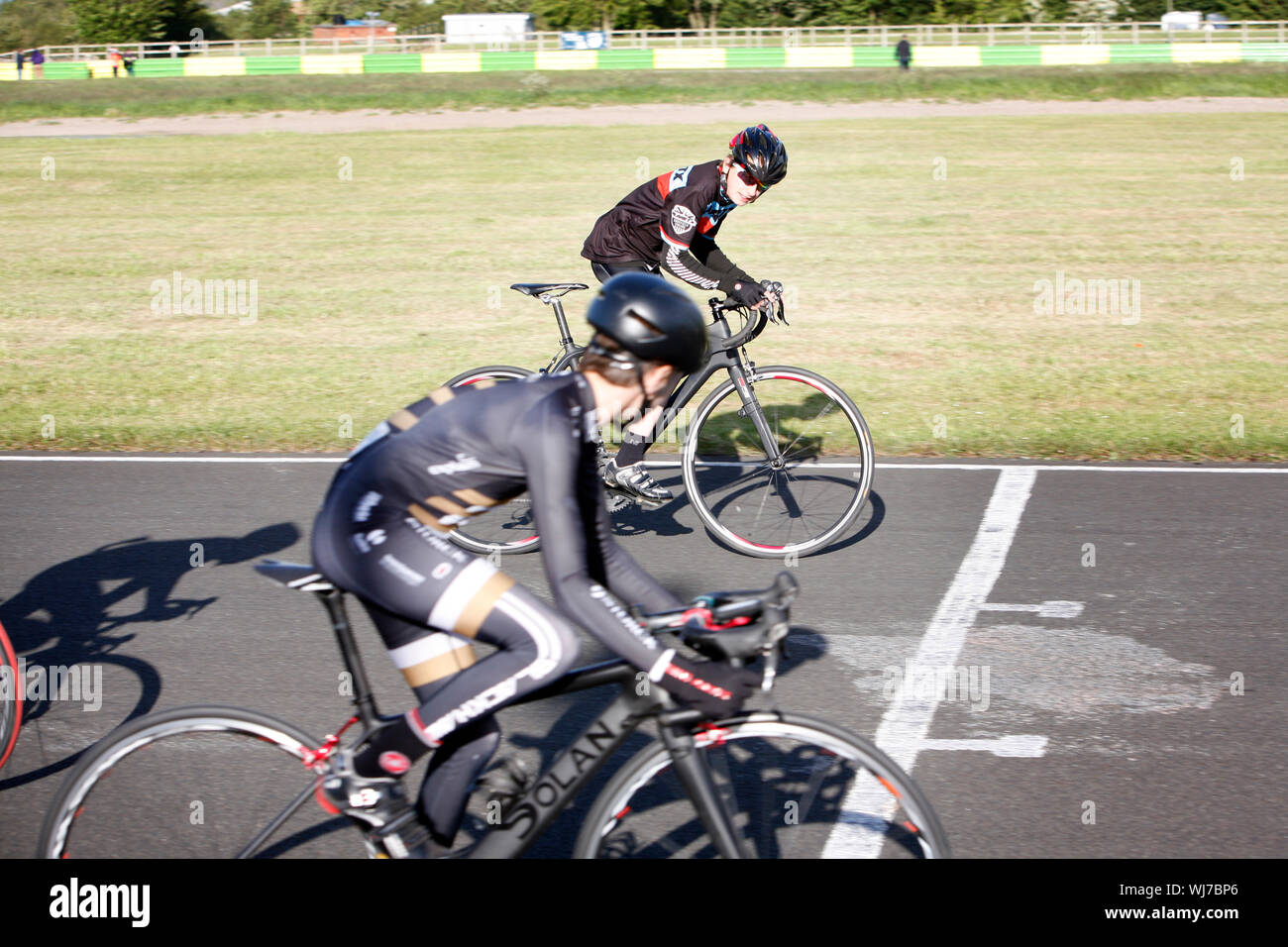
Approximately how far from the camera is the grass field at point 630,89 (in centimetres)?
3978

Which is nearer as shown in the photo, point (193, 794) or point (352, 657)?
point (352, 657)

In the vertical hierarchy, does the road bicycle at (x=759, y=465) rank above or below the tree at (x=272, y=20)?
below

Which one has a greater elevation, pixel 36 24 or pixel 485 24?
pixel 36 24

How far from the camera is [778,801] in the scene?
12.2 ft

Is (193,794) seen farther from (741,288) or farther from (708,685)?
(741,288)

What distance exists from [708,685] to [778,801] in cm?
93

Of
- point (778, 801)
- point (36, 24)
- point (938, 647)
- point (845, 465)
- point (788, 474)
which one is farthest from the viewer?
point (36, 24)

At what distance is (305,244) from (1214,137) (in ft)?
71.5

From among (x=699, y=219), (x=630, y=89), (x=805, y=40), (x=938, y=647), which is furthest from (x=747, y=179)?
(x=805, y=40)

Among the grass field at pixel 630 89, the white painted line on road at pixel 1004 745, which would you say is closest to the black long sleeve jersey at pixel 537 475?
the white painted line on road at pixel 1004 745

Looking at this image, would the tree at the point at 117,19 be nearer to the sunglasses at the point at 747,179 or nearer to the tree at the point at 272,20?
the tree at the point at 272,20

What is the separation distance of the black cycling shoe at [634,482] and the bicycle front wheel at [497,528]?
52 centimetres

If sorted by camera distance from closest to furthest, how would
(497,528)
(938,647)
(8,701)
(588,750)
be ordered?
(588,750) → (8,701) → (938,647) → (497,528)
